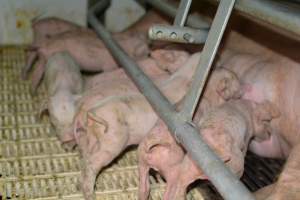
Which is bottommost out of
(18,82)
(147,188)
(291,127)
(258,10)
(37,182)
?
(18,82)

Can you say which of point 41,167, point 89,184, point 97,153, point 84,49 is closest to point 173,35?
point 97,153

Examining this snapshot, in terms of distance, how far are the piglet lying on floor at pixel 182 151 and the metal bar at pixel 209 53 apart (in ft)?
0.35

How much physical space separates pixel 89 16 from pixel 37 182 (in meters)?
1.39

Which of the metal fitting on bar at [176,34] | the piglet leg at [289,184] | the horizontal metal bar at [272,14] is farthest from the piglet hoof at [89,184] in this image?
the horizontal metal bar at [272,14]

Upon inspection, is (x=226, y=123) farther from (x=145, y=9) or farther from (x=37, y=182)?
(x=145, y=9)

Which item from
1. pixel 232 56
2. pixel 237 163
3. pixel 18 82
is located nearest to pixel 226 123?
pixel 237 163

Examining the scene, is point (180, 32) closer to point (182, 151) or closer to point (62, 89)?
point (182, 151)

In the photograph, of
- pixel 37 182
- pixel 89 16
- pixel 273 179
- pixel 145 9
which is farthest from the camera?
pixel 145 9

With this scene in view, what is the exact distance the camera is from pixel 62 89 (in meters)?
2.20

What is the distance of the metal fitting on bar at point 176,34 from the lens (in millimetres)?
1821

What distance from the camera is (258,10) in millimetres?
1533

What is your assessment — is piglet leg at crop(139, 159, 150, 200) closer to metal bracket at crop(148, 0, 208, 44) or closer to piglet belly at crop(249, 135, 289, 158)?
metal bracket at crop(148, 0, 208, 44)

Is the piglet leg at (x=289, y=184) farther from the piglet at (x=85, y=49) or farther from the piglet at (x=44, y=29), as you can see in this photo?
the piglet at (x=44, y=29)

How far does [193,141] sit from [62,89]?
0.85m
